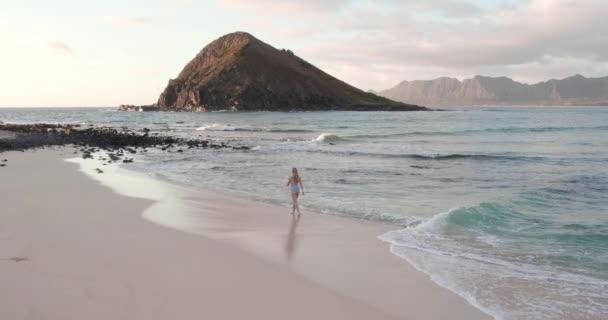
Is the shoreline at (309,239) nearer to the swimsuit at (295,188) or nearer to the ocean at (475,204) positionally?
the ocean at (475,204)

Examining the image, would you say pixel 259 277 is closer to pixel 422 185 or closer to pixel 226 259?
pixel 226 259

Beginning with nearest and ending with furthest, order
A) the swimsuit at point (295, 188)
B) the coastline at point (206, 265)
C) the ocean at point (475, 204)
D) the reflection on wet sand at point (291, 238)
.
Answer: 1. the coastline at point (206, 265)
2. the ocean at point (475, 204)
3. the reflection on wet sand at point (291, 238)
4. the swimsuit at point (295, 188)

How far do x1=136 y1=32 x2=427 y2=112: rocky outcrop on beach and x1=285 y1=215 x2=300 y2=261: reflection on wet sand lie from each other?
14603cm

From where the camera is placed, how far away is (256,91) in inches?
6540

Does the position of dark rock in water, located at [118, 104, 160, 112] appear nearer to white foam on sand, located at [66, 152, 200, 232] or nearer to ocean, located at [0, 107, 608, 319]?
ocean, located at [0, 107, 608, 319]

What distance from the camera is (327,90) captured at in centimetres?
18062

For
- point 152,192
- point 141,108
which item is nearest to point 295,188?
point 152,192

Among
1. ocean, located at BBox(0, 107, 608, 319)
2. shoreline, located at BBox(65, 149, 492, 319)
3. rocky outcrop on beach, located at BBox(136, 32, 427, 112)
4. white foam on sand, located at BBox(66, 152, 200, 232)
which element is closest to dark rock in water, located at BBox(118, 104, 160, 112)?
rocky outcrop on beach, located at BBox(136, 32, 427, 112)

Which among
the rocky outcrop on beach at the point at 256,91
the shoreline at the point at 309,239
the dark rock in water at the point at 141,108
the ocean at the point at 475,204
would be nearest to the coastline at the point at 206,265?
the shoreline at the point at 309,239

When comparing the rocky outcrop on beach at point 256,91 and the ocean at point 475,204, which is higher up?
the rocky outcrop on beach at point 256,91

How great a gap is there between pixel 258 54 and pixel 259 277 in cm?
19071

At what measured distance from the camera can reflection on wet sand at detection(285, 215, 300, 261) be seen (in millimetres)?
9348

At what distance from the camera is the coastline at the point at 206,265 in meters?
6.45

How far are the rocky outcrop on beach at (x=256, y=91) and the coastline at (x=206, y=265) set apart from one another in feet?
479
